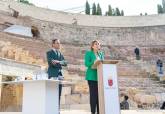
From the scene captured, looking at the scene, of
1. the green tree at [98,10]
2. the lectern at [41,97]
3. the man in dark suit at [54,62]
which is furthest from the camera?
the green tree at [98,10]

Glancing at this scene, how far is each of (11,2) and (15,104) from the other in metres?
17.3

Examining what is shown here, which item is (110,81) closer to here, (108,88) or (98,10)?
(108,88)

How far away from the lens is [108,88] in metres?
4.48

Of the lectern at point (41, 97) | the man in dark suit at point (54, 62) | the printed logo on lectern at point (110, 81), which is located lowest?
the lectern at point (41, 97)

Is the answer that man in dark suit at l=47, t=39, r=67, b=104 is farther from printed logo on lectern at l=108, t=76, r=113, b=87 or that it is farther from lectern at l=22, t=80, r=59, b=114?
printed logo on lectern at l=108, t=76, r=113, b=87

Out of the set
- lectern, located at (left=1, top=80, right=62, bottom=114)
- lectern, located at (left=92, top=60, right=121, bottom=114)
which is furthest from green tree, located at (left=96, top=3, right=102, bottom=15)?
lectern, located at (left=92, top=60, right=121, bottom=114)

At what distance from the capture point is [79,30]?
25.1 metres

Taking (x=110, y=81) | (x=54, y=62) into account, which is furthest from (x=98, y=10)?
(x=110, y=81)

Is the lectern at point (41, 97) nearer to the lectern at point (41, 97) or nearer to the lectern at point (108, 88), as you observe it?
the lectern at point (41, 97)

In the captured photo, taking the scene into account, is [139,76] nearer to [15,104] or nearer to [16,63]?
[16,63]

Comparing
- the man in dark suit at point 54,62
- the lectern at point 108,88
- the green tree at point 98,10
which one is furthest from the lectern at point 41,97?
the green tree at point 98,10

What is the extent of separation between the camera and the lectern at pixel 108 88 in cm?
443

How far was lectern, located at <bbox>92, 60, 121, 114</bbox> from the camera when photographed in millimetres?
4434

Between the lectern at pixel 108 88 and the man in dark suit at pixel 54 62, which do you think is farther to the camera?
the man in dark suit at pixel 54 62
